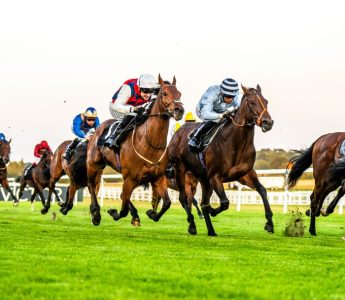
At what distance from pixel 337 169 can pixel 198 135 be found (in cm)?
214

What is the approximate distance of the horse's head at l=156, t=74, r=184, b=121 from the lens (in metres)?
10.7

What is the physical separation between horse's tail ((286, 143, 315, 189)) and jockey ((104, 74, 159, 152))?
3053 millimetres

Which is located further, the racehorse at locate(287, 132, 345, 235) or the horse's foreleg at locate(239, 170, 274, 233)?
the racehorse at locate(287, 132, 345, 235)

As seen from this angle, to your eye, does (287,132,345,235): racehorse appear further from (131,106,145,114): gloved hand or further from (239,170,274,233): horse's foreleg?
(131,106,145,114): gloved hand

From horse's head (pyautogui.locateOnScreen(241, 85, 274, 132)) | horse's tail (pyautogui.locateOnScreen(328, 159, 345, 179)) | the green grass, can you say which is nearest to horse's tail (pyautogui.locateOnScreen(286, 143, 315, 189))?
horse's tail (pyautogui.locateOnScreen(328, 159, 345, 179))

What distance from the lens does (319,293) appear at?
5.36 meters

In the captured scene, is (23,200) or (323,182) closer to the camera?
(323,182)

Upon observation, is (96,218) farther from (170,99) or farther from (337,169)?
(337,169)

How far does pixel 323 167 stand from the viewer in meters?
13.2

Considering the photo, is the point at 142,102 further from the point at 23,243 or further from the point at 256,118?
the point at 23,243

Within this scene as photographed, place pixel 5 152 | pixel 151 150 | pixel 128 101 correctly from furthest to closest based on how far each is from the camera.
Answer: pixel 5 152, pixel 128 101, pixel 151 150

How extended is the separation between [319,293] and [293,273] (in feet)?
3.55

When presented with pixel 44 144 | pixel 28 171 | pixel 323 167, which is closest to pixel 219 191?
pixel 323 167

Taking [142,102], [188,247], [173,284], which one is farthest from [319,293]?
[142,102]
